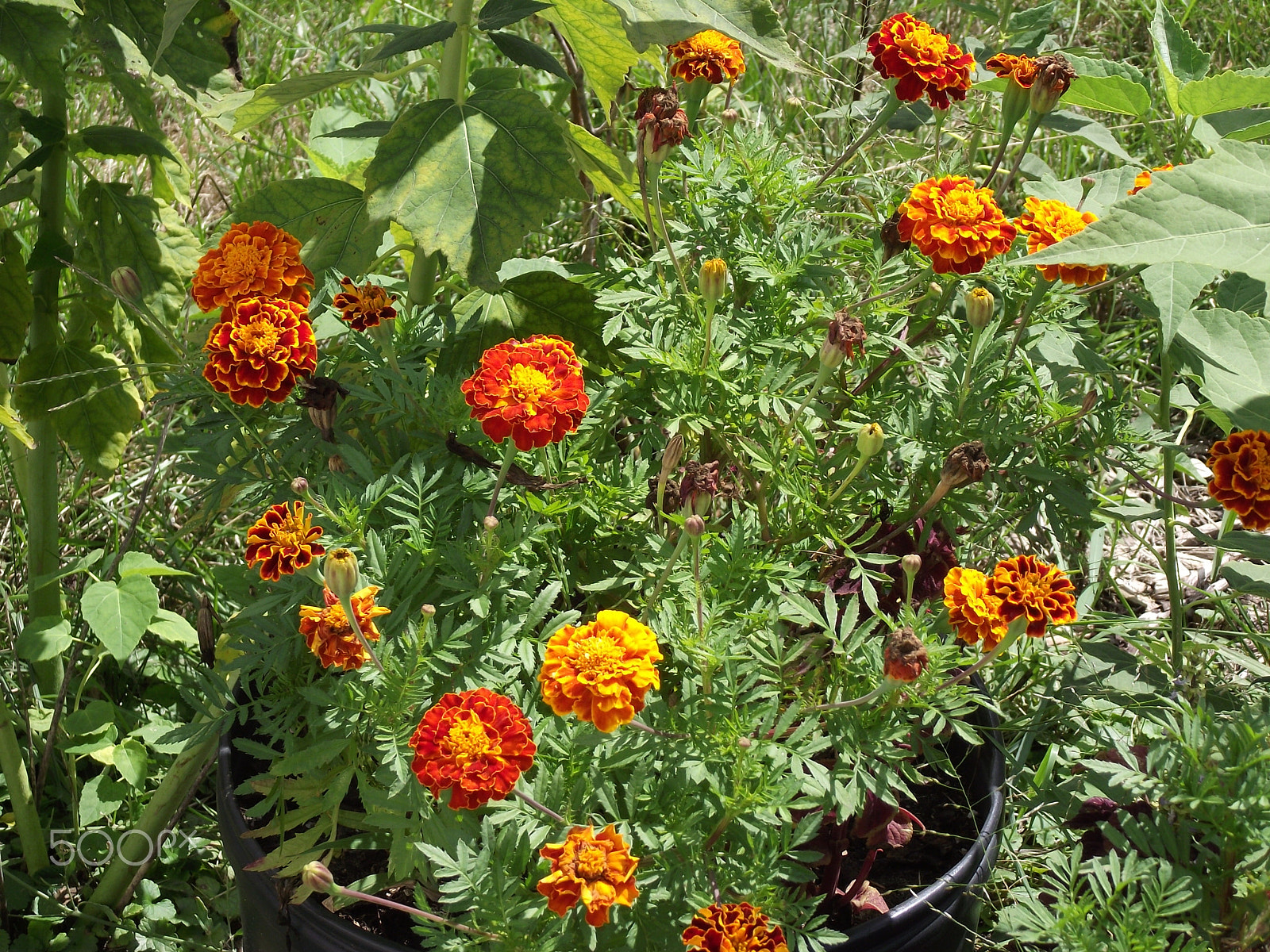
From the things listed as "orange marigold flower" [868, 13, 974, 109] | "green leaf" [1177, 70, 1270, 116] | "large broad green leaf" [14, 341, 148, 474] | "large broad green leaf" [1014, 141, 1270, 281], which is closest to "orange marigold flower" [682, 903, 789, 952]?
"large broad green leaf" [1014, 141, 1270, 281]

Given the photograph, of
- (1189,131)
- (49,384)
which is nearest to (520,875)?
(49,384)

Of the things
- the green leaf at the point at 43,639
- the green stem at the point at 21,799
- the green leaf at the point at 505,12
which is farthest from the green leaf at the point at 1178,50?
the green stem at the point at 21,799

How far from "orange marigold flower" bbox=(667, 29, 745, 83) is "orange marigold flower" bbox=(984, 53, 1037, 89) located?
13.0 inches

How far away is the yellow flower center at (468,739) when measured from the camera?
907mm

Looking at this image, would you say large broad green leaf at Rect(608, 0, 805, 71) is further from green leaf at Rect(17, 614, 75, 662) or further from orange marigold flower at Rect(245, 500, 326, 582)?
green leaf at Rect(17, 614, 75, 662)

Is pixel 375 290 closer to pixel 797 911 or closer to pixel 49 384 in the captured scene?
pixel 49 384

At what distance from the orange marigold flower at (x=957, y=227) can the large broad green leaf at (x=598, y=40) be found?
15.2 inches

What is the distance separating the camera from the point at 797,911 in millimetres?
1019

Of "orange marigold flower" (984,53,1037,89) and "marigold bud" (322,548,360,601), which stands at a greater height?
"orange marigold flower" (984,53,1037,89)

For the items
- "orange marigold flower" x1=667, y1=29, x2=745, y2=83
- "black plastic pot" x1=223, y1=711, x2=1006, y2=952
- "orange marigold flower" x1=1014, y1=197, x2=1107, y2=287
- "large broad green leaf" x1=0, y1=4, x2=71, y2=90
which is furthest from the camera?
"orange marigold flower" x1=667, y1=29, x2=745, y2=83

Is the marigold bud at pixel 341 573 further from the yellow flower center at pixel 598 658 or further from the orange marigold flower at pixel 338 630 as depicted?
the yellow flower center at pixel 598 658

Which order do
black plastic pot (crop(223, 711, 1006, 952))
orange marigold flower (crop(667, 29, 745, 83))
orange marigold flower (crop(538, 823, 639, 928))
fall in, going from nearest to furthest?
orange marigold flower (crop(538, 823, 639, 928)) → black plastic pot (crop(223, 711, 1006, 952)) → orange marigold flower (crop(667, 29, 745, 83))

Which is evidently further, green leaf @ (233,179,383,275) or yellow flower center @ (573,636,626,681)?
green leaf @ (233,179,383,275)

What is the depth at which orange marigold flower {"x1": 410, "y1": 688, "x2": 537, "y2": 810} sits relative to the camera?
0.90 meters
